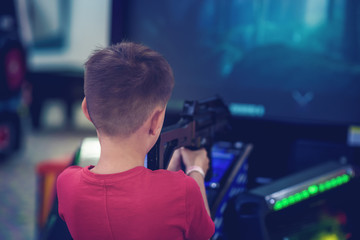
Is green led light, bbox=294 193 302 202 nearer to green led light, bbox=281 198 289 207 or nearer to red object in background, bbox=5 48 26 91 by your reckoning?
green led light, bbox=281 198 289 207

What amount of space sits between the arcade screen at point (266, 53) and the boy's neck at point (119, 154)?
61 cm

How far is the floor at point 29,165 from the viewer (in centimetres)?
262

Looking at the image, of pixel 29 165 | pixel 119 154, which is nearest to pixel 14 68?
A: pixel 29 165

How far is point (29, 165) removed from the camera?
3.82 meters

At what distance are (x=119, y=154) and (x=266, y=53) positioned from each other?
2.22 feet

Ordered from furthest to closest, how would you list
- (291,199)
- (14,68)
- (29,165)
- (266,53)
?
(29,165) → (14,68) → (266,53) → (291,199)

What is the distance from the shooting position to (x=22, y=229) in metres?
2.54

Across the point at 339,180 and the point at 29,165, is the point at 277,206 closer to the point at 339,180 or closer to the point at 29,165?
the point at 339,180

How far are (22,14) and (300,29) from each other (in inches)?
127

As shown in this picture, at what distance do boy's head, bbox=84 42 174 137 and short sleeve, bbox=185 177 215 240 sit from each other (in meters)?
0.15

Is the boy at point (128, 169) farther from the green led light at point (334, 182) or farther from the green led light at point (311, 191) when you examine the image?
the green led light at point (334, 182)

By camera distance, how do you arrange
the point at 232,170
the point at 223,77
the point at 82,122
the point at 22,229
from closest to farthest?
the point at 232,170 < the point at 223,77 < the point at 22,229 < the point at 82,122

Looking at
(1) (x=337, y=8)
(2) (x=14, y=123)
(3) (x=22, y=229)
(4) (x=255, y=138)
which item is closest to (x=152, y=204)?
(4) (x=255, y=138)

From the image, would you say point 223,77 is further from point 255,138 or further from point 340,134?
point 340,134
